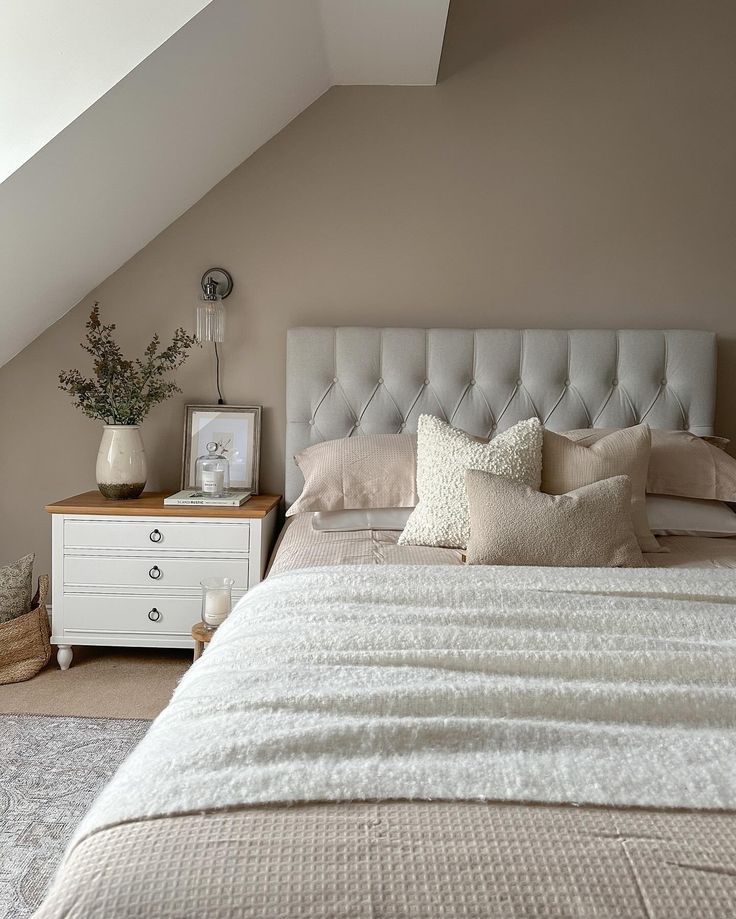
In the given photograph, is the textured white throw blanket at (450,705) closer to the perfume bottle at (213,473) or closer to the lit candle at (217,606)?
the lit candle at (217,606)

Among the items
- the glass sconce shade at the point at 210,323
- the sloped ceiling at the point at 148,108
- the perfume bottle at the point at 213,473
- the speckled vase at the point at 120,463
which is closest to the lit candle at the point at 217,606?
the perfume bottle at the point at 213,473

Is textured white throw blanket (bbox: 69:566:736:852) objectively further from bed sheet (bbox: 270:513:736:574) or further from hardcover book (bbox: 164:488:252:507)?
hardcover book (bbox: 164:488:252:507)

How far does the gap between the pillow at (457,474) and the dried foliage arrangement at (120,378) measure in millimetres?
1189

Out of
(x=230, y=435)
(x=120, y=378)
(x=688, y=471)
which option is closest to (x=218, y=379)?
(x=230, y=435)

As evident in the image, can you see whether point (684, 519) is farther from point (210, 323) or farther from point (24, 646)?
point (24, 646)

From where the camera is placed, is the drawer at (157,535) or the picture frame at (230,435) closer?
the drawer at (157,535)

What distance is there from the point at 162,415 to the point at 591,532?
1834 mm

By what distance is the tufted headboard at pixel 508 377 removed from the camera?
3.04m

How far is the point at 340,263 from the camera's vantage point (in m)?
3.21

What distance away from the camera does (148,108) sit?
8.14ft

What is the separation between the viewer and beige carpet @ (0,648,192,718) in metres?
2.56

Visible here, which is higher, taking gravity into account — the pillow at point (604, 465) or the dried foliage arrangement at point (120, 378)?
the dried foliage arrangement at point (120, 378)

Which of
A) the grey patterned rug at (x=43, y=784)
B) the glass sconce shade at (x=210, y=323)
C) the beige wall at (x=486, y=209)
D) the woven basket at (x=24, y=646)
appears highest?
the beige wall at (x=486, y=209)

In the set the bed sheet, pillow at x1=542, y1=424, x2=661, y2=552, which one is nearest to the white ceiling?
the bed sheet
